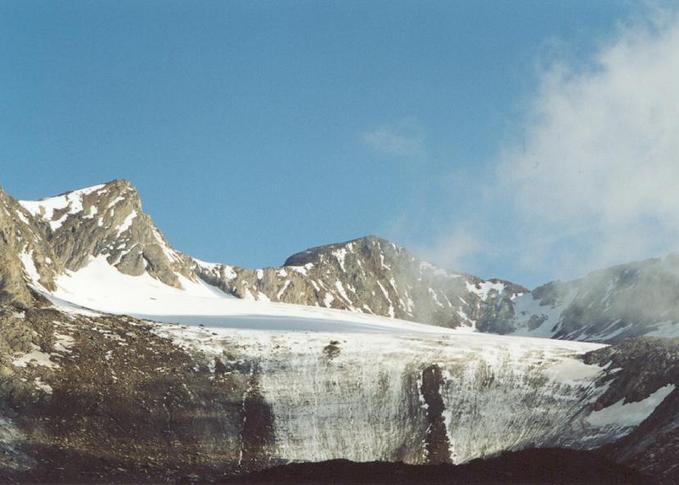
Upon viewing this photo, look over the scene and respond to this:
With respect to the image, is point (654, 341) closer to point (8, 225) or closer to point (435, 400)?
point (435, 400)

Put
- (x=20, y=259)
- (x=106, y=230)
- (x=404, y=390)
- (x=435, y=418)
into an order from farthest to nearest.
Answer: (x=106, y=230)
(x=20, y=259)
(x=404, y=390)
(x=435, y=418)

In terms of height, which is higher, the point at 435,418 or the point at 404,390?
the point at 404,390

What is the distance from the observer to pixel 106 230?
527 feet

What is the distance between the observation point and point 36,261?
349ft

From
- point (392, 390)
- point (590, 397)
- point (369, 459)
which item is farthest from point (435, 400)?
point (590, 397)

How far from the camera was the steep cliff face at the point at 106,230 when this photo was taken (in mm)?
148750

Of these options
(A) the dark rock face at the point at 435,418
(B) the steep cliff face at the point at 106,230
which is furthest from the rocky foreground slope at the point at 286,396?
(B) the steep cliff face at the point at 106,230

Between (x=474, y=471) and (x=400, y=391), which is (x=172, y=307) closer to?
(x=400, y=391)

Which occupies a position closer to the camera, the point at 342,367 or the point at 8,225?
the point at 342,367

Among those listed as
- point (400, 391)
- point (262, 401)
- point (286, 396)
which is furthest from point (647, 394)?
point (262, 401)

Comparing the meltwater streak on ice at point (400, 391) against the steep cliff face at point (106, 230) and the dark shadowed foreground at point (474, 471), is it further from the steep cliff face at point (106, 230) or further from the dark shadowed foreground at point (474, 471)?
the steep cliff face at point (106, 230)

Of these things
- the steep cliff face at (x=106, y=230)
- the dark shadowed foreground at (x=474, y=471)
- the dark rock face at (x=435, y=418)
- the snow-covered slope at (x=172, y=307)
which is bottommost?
the dark shadowed foreground at (x=474, y=471)

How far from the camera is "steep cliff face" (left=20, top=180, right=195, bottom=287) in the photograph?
488 feet

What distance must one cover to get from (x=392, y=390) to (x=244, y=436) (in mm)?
16795
